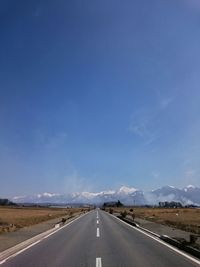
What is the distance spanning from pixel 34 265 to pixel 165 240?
1036 cm

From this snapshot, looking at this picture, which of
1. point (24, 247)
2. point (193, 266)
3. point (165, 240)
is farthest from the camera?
point (165, 240)

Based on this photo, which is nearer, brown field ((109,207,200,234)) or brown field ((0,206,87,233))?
brown field ((109,207,200,234))

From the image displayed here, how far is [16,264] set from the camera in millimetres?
13867

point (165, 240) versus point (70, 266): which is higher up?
point (165, 240)

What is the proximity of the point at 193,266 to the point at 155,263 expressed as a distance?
1349 millimetres

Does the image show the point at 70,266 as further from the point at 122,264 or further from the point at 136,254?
the point at 136,254

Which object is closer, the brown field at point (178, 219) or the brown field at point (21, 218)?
the brown field at point (178, 219)

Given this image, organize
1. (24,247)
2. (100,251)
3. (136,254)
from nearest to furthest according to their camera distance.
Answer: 1. (136,254)
2. (100,251)
3. (24,247)

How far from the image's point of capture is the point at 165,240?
22156 mm

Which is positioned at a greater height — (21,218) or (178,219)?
(21,218)

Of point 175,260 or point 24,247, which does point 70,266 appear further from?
point 24,247

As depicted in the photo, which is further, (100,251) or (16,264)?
(100,251)

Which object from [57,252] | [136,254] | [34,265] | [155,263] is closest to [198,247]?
[136,254]

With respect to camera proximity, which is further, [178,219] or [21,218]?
[21,218]
